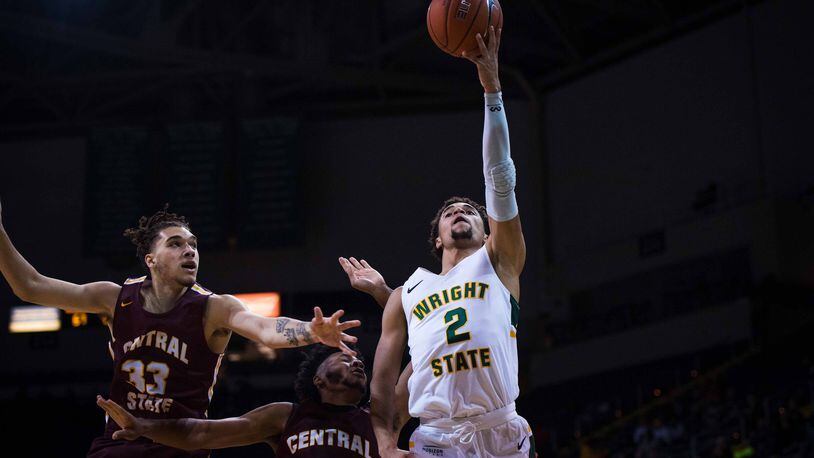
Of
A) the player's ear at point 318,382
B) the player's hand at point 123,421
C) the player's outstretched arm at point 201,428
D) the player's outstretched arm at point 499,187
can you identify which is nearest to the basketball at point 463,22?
the player's outstretched arm at point 499,187

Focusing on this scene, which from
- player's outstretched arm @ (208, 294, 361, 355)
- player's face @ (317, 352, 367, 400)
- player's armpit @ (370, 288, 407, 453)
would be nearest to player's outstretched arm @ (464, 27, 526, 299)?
player's armpit @ (370, 288, 407, 453)

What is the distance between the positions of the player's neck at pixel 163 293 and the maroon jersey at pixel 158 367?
76 mm

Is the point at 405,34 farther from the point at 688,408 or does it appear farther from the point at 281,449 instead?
the point at 281,449

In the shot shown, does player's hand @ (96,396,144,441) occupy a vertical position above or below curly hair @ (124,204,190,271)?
below

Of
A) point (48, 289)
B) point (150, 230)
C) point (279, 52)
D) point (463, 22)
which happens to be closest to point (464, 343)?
point (463, 22)

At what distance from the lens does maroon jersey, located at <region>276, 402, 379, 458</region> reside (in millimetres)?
5371

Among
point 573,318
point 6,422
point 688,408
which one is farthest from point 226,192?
point 688,408

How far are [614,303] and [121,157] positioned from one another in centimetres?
967

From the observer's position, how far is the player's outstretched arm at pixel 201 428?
14.6ft

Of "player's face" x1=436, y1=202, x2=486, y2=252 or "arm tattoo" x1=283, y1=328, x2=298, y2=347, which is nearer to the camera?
"arm tattoo" x1=283, y1=328, x2=298, y2=347

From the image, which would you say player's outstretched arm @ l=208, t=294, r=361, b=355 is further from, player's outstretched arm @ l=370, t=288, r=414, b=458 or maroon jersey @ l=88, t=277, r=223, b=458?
player's outstretched arm @ l=370, t=288, r=414, b=458

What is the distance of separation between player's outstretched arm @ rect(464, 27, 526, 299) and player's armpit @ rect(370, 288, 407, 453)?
0.62 meters

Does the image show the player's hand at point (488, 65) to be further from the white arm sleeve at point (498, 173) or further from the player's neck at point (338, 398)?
the player's neck at point (338, 398)

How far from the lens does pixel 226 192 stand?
17438 mm
